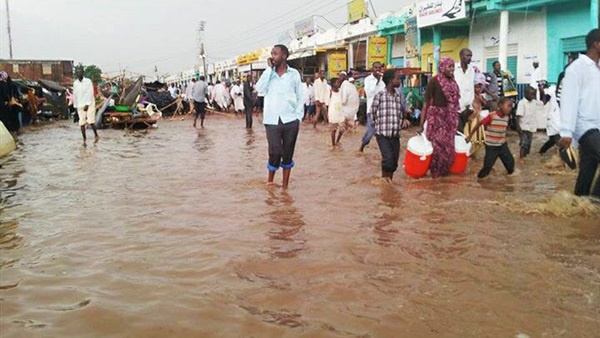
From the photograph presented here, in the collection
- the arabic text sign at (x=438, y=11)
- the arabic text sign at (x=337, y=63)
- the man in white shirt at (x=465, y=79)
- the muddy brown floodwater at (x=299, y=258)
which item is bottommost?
the muddy brown floodwater at (x=299, y=258)

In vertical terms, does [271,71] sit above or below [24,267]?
above

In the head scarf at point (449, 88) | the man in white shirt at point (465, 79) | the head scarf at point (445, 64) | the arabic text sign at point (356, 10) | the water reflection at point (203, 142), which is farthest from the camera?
the arabic text sign at point (356, 10)

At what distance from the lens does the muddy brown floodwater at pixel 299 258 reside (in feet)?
9.03

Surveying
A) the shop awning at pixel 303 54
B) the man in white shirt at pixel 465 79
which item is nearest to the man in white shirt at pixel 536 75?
the man in white shirt at pixel 465 79

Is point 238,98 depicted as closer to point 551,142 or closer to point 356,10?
point 356,10

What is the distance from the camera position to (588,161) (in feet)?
15.8

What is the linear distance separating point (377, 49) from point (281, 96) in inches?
663

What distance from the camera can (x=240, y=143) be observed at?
1212cm

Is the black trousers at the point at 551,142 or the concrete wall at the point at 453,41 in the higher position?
the concrete wall at the point at 453,41

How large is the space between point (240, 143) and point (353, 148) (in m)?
2.66

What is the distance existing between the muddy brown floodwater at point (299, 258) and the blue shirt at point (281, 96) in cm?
83

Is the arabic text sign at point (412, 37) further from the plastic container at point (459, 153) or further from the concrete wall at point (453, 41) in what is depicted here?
the plastic container at point (459, 153)

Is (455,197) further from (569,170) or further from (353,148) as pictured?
(353,148)

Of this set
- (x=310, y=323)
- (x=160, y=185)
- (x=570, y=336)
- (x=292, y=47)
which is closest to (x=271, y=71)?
(x=160, y=185)
